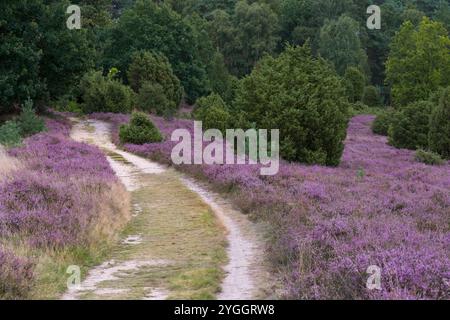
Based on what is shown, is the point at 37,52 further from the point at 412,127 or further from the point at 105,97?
the point at 412,127

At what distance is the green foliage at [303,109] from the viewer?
26.4 metres

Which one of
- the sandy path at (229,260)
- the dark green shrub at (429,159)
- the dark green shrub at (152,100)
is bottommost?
the dark green shrub at (429,159)

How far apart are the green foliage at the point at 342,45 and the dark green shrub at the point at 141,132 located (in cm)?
5960

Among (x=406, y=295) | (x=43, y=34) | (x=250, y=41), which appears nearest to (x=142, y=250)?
(x=406, y=295)

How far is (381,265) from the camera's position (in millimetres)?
8258

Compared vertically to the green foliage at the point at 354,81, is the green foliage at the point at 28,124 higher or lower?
lower

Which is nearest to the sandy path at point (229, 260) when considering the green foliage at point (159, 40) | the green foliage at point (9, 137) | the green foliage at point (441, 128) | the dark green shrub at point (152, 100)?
the green foliage at point (9, 137)

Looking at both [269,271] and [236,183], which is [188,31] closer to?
[236,183]

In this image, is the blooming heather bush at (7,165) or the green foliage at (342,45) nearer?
the blooming heather bush at (7,165)

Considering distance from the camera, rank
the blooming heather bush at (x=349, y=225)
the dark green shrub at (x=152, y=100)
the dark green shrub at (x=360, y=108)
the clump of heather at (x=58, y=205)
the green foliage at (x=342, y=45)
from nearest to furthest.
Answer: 1. the blooming heather bush at (x=349, y=225)
2. the clump of heather at (x=58, y=205)
3. the dark green shrub at (x=152, y=100)
4. the dark green shrub at (x=360, y=108)
5. the green foliage at (x=342, y=45)

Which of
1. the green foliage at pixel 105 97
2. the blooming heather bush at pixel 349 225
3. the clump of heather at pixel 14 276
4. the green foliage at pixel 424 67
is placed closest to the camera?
the blooming heather bush at pixel 349 225

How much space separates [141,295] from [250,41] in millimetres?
84439

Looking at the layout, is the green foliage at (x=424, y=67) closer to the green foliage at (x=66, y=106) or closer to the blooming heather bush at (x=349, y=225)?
the blooming heather bush at (x=349, y=225)
